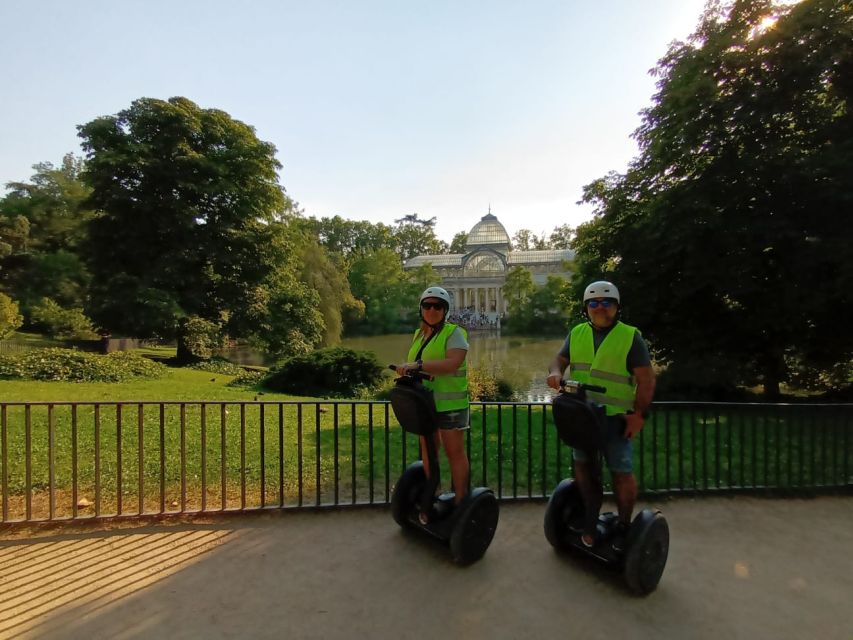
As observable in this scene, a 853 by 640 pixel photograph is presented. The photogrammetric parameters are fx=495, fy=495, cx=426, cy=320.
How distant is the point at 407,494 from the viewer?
3.94 meters

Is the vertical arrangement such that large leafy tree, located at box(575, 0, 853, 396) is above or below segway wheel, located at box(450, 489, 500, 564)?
above

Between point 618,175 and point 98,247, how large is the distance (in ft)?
64.9

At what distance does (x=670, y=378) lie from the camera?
1275 cm

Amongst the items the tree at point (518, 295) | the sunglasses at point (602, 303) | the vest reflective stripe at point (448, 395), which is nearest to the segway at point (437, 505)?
the vest reflective stripe at point (448, 395)

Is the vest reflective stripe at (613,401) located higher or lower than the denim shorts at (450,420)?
higher

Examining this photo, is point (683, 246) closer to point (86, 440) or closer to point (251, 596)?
point (251, 596)

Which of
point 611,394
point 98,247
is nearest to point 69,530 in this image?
point 611,394

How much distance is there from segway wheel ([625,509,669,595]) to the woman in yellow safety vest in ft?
3.75

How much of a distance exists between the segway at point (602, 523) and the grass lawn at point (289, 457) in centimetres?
109

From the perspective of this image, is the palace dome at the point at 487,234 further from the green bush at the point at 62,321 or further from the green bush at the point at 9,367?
the green bush at the point at 9,367

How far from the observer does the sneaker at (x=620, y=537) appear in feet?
10.5

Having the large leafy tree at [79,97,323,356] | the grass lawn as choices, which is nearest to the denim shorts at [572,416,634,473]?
the grass lawn

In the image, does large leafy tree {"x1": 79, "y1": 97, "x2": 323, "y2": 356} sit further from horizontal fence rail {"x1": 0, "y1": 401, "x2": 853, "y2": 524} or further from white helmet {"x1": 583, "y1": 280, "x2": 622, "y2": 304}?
white helmet {"x1": 583, "y1": 280, "x2": 622, "y2": 304}

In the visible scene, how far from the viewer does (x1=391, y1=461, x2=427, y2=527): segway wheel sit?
3.92 m
